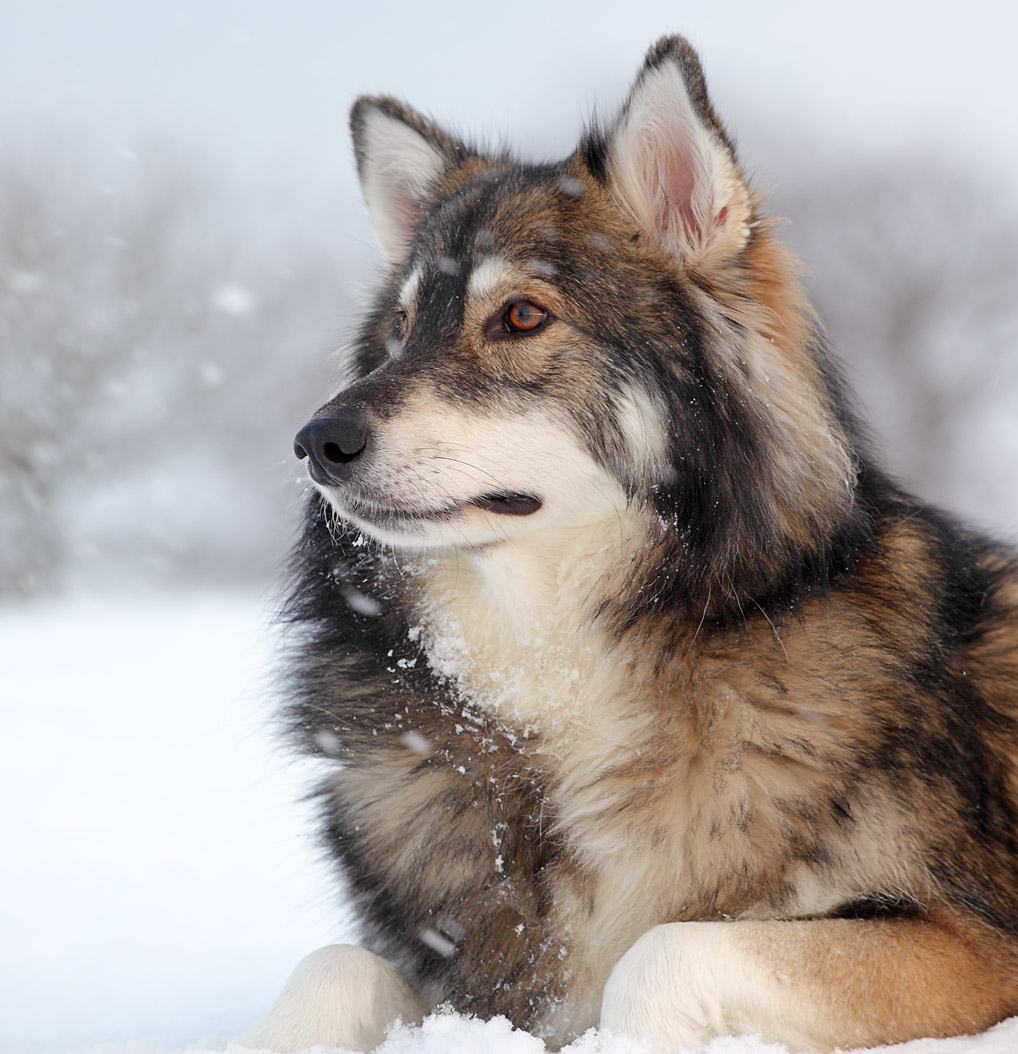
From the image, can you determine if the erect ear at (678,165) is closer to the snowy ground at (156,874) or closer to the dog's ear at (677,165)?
the dog's ear at (677,165)

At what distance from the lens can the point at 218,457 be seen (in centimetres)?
1491

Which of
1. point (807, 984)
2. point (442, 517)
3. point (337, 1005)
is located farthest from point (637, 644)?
point (337, 1005)

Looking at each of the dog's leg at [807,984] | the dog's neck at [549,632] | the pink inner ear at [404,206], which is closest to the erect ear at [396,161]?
the pink inner ear at [404,206]

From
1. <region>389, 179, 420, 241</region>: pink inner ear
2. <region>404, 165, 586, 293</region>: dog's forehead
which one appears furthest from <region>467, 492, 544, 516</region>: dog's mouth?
<region>389, 179, 420, 241</region>: pink inner ear

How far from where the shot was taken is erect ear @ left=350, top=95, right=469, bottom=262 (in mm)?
3381

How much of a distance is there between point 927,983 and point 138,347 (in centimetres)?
1452

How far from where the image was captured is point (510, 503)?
2.50 meters

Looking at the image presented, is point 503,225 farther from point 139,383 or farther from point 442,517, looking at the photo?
point 139,383

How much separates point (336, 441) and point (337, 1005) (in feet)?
4.13

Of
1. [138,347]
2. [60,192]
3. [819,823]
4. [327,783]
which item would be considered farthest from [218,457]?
[819,823]

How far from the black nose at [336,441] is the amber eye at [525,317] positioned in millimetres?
465

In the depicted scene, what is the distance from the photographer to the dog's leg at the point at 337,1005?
2246 millimetres

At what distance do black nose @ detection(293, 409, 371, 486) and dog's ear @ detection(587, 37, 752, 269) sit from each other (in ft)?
3.05

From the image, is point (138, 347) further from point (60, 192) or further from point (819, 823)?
point (819, 823)
